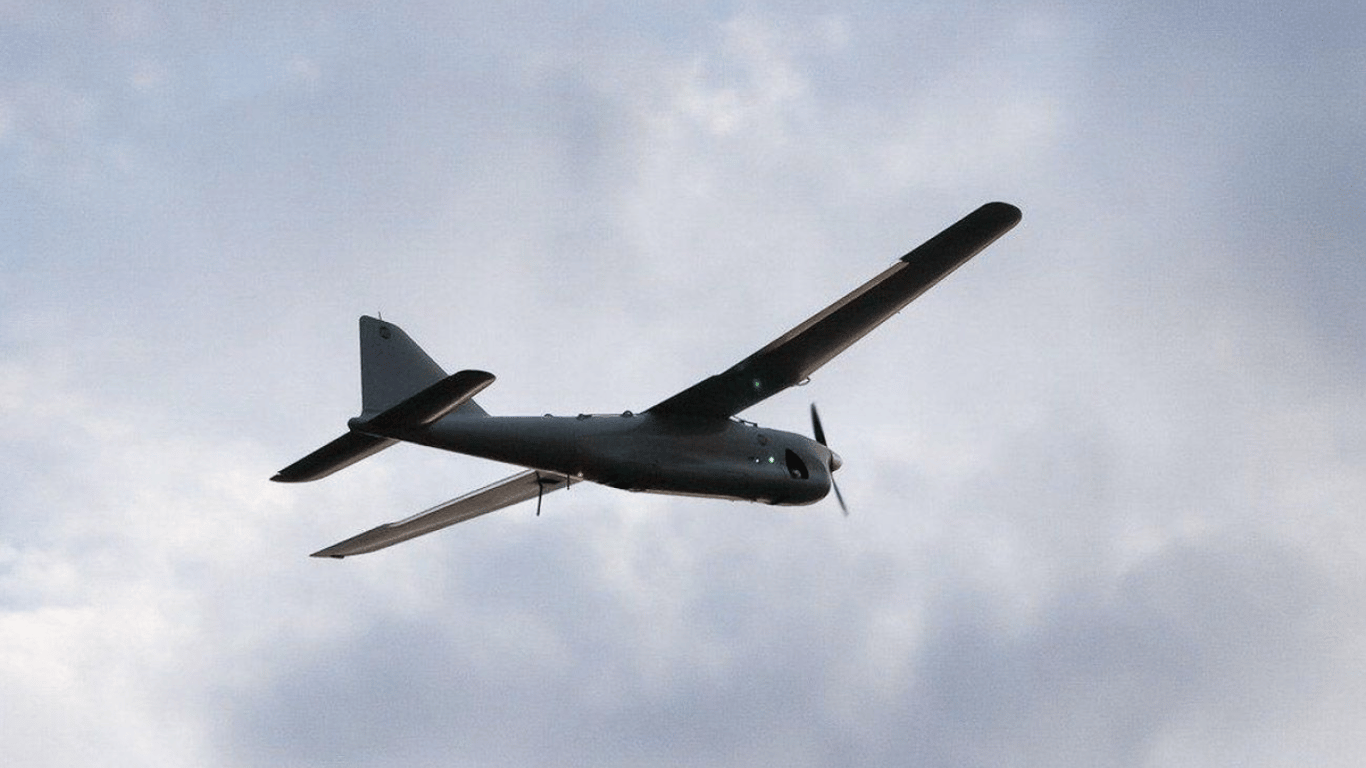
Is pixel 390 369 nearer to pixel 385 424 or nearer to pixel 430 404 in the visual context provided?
pixel 385 424

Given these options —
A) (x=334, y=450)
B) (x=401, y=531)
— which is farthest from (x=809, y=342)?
(x=401, y=531)

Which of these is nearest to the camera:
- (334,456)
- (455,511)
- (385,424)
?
(385,424)

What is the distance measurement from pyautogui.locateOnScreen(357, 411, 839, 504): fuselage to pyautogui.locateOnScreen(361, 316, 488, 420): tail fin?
0.94 m

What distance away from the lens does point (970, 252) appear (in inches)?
1237

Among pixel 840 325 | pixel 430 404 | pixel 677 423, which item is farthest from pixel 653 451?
pixel 430 404

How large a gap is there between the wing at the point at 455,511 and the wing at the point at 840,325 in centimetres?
510

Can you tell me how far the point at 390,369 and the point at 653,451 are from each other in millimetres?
5951

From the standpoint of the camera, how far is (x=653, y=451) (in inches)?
1331

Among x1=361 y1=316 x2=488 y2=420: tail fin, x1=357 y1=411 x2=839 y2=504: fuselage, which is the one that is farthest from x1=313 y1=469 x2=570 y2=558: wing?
x1=361 y1=316 x2=488 y2=420: tail fin

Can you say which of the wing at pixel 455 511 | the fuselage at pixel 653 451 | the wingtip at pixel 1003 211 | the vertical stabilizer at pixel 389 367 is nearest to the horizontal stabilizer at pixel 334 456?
the vertical stabilizer at pixel 389 367

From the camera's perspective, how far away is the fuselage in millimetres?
32125

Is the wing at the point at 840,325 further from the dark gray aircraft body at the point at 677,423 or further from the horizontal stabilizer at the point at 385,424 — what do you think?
the horizontal stabilizer at the point at 385,424

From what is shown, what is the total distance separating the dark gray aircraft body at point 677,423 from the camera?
1222 inches

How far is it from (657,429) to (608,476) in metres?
1.60
